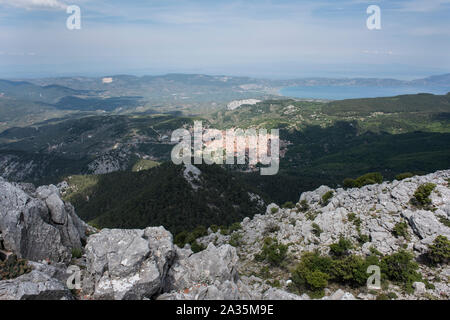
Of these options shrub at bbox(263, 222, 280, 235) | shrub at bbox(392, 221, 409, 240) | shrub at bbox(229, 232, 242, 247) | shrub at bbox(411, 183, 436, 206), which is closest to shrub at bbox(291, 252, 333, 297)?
shrub at bbox(392, 221, 409, 240)

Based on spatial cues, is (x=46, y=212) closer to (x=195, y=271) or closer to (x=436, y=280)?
(x=195, y=271)

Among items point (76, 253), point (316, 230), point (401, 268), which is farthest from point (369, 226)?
point (76, 253)

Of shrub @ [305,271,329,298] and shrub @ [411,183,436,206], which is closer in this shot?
shrub @ [305,271,329,298]

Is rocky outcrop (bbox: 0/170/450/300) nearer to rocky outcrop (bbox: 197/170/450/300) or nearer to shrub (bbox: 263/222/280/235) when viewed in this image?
rocky outcrop (bbox: 197/170/450/300)

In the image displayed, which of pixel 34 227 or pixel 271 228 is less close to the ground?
pixel 34 227

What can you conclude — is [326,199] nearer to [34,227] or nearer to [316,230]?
[316,230]

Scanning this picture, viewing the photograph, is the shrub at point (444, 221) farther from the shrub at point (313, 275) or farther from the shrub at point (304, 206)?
the shrub at point (304, 206)
